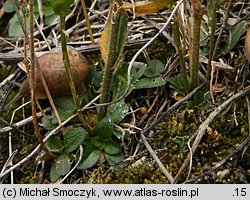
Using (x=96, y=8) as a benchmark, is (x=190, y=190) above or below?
below

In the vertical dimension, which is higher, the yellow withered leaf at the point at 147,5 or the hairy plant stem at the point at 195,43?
the yellow withered leaf at the point at 147,5

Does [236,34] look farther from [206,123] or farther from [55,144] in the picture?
[55,144]

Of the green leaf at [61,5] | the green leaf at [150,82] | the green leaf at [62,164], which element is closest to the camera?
the green leaf at [61,5]

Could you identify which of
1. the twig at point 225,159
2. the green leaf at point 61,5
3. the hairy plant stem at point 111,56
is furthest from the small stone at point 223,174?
the green leaf at point 61,5

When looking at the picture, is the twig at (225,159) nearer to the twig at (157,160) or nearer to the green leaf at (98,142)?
the twig at (157,160)

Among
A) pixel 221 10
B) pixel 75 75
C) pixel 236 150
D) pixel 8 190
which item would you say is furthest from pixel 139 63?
pixel 8 190

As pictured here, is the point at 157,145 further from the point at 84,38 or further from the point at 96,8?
the point at 96,8

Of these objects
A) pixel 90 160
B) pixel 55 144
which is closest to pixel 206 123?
pixel 90 160
